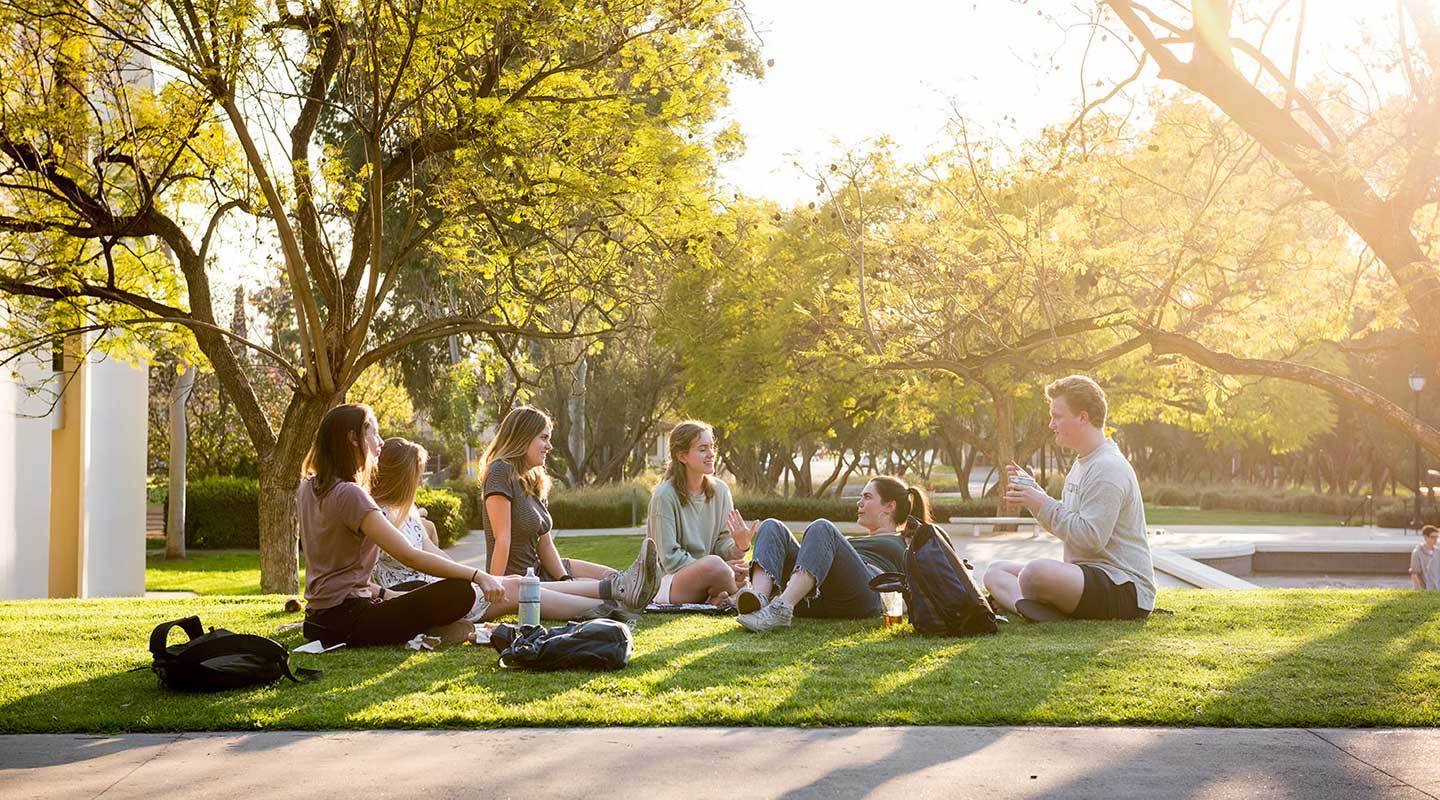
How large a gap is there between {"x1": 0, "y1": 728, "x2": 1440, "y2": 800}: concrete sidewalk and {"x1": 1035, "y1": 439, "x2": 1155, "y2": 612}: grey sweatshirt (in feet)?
7.77

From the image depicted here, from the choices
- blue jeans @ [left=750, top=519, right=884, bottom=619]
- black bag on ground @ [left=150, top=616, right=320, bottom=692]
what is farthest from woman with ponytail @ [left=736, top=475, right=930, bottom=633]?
black bag on ground @ [left=150, top=616, right=320, bottom=692]

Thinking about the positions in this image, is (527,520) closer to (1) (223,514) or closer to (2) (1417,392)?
(1) (223,514)

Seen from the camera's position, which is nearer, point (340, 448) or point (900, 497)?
point (340, 448)

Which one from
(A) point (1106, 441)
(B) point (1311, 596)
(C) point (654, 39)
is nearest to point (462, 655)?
(A) point (1106, 441)

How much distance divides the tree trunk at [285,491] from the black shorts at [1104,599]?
803 cm

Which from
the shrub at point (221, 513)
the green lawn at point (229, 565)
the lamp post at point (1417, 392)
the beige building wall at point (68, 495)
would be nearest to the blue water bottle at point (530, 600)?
the green lawn at point (229, 565)

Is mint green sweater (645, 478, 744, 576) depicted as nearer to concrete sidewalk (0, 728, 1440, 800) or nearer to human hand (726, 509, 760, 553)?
human hand (726, 509, 760, 553)

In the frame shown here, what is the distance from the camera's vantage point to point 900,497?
26.6 feet

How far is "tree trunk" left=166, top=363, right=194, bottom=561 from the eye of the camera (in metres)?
23.9

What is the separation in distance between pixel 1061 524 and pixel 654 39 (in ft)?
23.2

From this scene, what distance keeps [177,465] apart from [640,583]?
18.9 meters

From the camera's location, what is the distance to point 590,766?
14.1 ft

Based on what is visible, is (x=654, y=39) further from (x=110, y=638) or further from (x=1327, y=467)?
(x=1327, y=467)

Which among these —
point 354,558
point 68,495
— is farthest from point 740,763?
point 68,495
